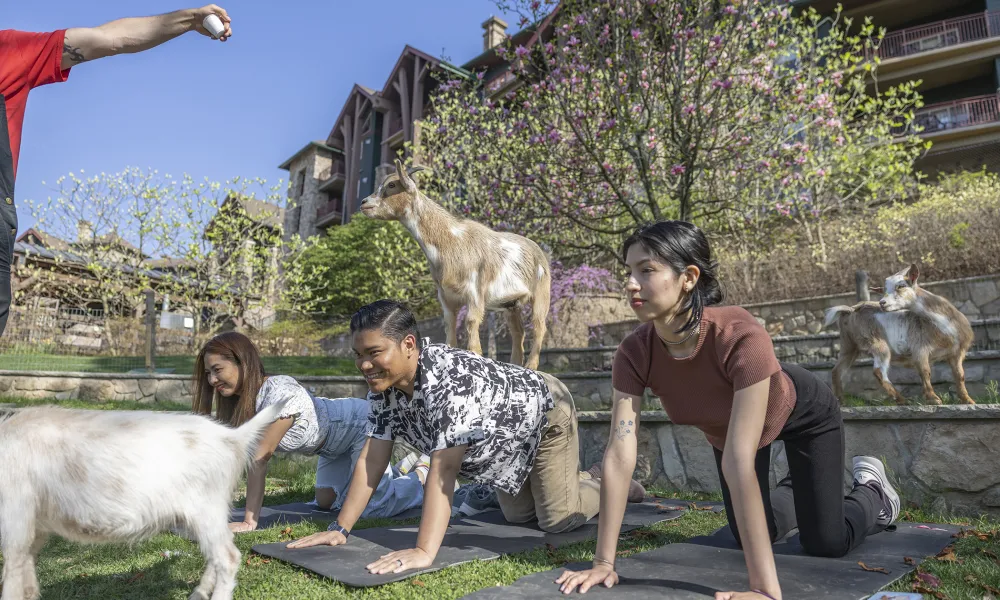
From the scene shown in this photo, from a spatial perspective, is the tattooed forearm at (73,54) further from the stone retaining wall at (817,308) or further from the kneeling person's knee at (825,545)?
the stone retaining wall at (817,308)

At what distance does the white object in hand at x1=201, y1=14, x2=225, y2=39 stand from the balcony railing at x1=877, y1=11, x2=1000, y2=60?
27154 millimetres

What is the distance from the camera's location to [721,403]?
2.96m

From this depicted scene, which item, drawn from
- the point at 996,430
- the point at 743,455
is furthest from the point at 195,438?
the point at 996,430

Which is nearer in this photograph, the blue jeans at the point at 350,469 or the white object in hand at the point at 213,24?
the white object in hand at the point at 213,24

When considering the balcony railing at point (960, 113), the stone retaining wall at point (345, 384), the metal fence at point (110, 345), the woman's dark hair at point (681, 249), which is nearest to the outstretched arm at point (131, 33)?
the woman's dark hair at point (681, 249)

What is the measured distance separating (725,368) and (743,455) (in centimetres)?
42

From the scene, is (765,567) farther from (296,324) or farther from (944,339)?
(296,324)

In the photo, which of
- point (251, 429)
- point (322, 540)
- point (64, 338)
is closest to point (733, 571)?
point (322, 540)

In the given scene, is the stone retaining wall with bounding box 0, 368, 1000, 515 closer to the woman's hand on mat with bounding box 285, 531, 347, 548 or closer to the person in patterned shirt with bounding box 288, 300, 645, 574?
the person in patterned shirt with bounding box 288, 300, 645, 574

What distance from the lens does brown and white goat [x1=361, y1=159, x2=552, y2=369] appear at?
4.91 meters

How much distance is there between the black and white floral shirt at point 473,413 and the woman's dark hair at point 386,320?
212 millimetres

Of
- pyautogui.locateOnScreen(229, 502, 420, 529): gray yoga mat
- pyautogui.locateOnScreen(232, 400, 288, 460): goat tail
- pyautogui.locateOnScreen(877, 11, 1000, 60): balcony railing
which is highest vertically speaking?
pyautogui.locateOnScreen(877, 11, 1000, 60): balcony railing

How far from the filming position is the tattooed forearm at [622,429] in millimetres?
2908

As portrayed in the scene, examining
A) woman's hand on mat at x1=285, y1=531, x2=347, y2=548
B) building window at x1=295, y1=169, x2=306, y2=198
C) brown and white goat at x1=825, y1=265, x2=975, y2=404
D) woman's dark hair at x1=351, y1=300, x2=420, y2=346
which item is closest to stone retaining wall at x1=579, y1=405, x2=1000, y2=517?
brown and white goat at x1=825, y1=265, x2=975, y2=404
